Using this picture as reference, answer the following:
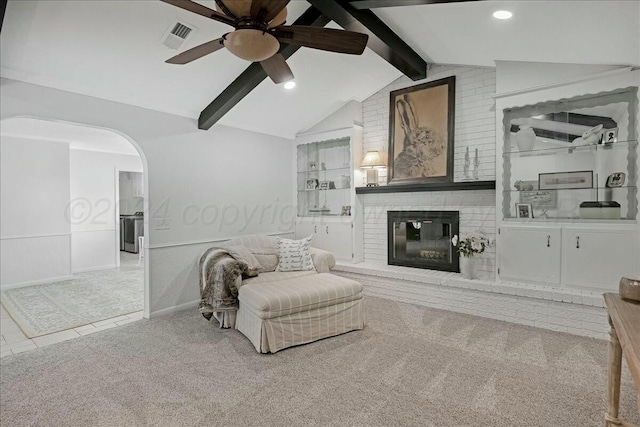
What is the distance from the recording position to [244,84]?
3516 mm

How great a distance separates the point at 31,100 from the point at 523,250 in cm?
487

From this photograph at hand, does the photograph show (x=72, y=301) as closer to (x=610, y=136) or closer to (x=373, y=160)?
(x=373, y=160)

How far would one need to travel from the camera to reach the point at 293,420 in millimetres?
2006

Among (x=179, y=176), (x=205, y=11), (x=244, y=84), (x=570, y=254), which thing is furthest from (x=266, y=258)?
(x=570, y=254)

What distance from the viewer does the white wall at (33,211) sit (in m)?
5.10

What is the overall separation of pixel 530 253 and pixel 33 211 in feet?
22.8

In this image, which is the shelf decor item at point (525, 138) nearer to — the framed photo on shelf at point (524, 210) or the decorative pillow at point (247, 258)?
the framed photo on shelf at point (524, 210)

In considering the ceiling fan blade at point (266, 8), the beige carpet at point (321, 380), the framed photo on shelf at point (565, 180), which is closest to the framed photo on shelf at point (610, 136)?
the framed photo on shelf at point (565, 180)

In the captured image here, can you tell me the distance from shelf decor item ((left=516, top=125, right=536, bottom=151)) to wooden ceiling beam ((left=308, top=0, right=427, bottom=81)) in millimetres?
1382

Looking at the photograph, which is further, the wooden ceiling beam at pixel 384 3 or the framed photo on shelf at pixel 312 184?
Result: the framed photo on shelf at pixel 312 184

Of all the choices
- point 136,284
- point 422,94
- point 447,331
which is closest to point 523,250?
point 447,331

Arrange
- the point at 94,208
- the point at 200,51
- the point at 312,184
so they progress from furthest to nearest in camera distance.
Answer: the point at 94,208 → the point at 312,184 → the point at 200,51

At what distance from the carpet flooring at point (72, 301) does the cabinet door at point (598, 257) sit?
15.6 ft

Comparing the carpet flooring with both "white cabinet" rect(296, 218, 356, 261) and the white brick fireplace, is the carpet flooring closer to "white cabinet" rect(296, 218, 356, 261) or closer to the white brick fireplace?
"white cabinet" rect(296, 218, 356, 261)
